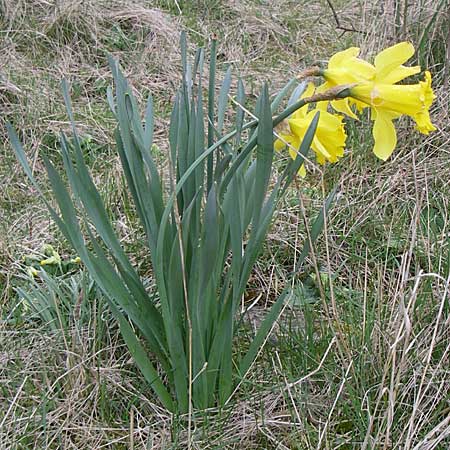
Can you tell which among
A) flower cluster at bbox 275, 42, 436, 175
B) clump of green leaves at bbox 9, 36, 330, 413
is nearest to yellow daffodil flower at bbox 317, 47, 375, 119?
flower cluster at bbox 275, 42, 436, 175

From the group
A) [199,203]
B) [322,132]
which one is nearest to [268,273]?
[199,203]

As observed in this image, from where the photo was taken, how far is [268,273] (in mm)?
2016

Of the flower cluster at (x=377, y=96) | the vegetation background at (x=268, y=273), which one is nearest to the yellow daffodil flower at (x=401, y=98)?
the flower cluster at (x=377, y=96)

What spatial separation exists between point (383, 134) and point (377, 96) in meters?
0.08

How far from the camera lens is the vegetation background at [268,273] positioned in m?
1.39

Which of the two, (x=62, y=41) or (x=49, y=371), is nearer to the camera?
(x=49, y=371)

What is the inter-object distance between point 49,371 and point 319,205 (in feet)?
3.43

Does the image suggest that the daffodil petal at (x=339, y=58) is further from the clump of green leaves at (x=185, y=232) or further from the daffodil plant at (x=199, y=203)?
the clump of green leaves at (x=185, y=232)

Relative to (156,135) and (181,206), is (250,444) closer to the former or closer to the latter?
(181,206)

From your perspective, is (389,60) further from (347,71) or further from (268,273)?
(268,273)

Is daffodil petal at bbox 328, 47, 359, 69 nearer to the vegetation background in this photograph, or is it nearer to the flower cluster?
the flower cluster

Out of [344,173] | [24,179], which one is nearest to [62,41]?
[24,179]

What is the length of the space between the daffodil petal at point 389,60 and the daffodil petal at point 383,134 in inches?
2.4

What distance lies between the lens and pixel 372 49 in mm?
2984
